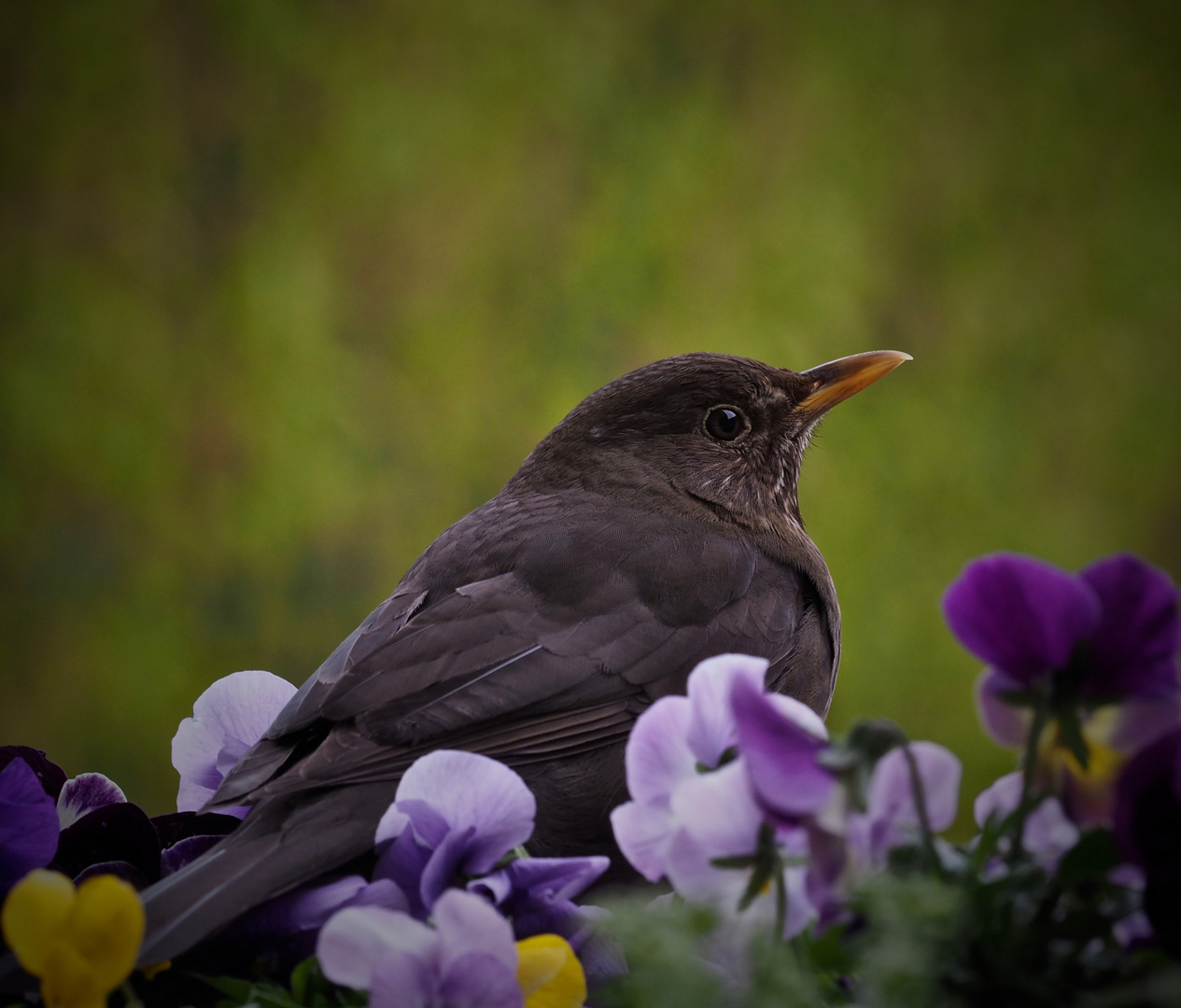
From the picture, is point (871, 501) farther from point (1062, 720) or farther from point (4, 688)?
point (1062, 720)

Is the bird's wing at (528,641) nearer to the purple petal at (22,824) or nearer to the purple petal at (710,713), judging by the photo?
the purple petal at (22,824)

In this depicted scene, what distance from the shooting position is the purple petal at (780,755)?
0.61 meters

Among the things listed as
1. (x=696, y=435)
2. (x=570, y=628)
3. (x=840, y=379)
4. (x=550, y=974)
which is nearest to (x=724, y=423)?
(x=696, y=435)

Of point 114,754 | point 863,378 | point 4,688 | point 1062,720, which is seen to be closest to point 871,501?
point 863,378

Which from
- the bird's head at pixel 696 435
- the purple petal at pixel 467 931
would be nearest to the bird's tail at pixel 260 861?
the purple petal at pixel 467 931

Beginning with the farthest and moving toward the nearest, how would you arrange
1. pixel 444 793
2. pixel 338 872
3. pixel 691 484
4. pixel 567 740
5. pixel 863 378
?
pixel 863 378, pixel 691 484, pixel 567 740, pixel 338 872, pixel 444 793

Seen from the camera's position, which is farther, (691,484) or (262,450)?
(262,450)

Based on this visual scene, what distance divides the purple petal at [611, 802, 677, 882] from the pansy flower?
0.76 feet

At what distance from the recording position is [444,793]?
0.87 m

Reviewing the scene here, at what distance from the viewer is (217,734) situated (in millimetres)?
1274

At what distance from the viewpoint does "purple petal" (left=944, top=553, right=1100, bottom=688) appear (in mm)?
632

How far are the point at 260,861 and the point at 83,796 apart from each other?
10.2 inches

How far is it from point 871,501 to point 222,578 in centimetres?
214

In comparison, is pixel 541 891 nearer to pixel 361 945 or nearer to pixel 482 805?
pixel 482 805
